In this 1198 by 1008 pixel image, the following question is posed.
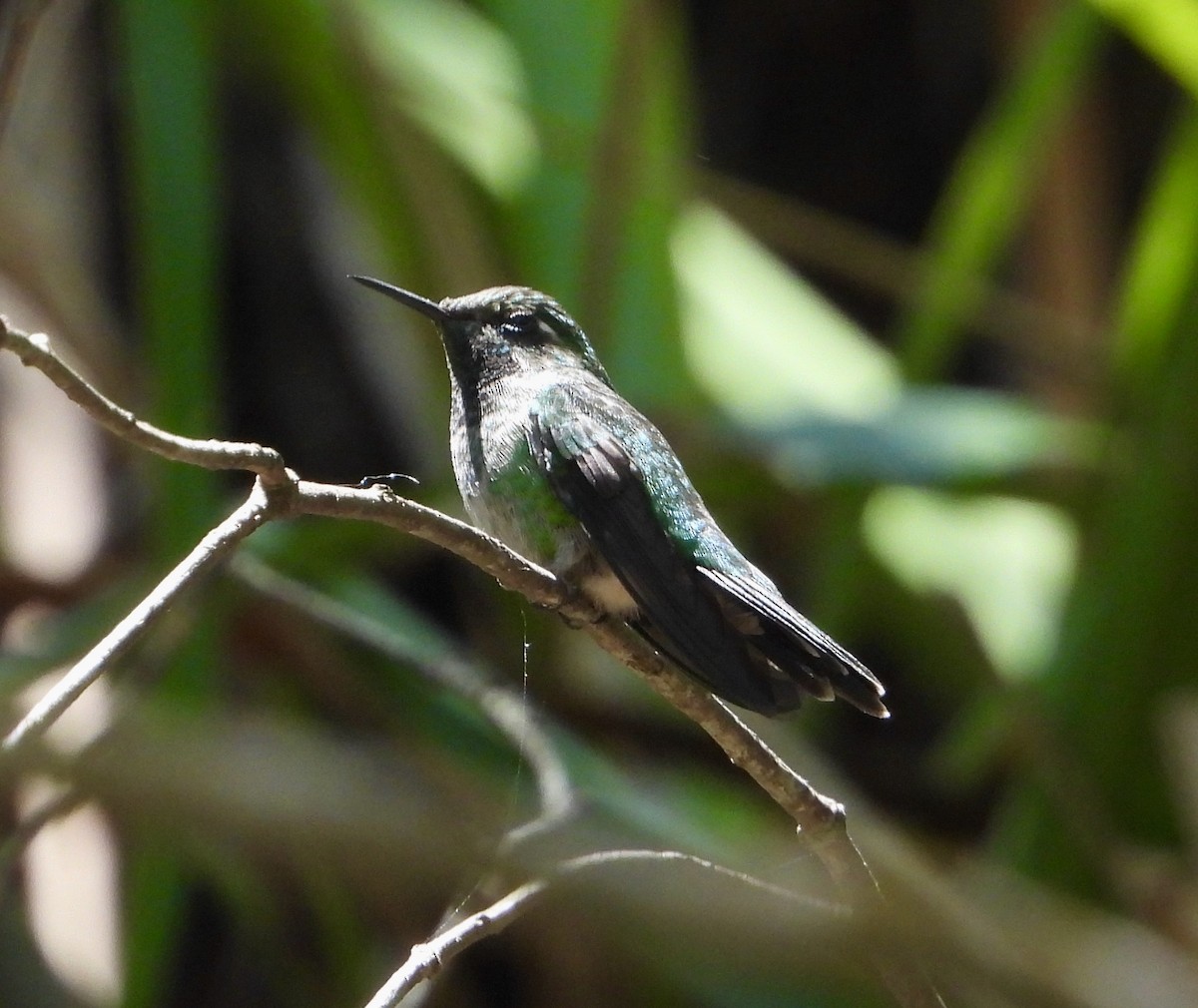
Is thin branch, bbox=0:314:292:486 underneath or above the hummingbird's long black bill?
underneath

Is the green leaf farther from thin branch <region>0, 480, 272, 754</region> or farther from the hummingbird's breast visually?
thin branch <region>0, 480, 272, 754</region>

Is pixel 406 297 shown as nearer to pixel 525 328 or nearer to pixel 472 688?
pixel 525 328

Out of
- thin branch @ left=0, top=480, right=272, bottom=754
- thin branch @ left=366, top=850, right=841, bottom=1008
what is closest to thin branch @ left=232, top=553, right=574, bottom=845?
thin branch @ left=366, top=850, right=841, bottom=1008

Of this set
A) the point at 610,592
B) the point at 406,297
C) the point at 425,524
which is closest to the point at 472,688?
the point at 610,592

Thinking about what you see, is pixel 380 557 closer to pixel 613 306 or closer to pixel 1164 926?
pixel 613 306

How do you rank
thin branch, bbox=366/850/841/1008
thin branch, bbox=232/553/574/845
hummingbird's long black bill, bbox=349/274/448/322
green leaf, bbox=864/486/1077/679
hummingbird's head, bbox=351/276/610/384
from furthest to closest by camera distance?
green leaf, bbox=864/486/1077/679 → hummingbird's head, bbox=351/276/610/384 → hummingbird's long black bill, bbox=349/274/448/322 → thin branch, bbox=232/553/574/845 → thin branch, bbox=366/850/841/1008

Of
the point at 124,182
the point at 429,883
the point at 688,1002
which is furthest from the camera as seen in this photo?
the point at 124,182

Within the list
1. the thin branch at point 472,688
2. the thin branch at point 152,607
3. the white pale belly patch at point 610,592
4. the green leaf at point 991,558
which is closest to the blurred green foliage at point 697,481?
the green leaf at point 991,558

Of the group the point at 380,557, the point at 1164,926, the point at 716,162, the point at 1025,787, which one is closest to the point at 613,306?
the point at 380,557
